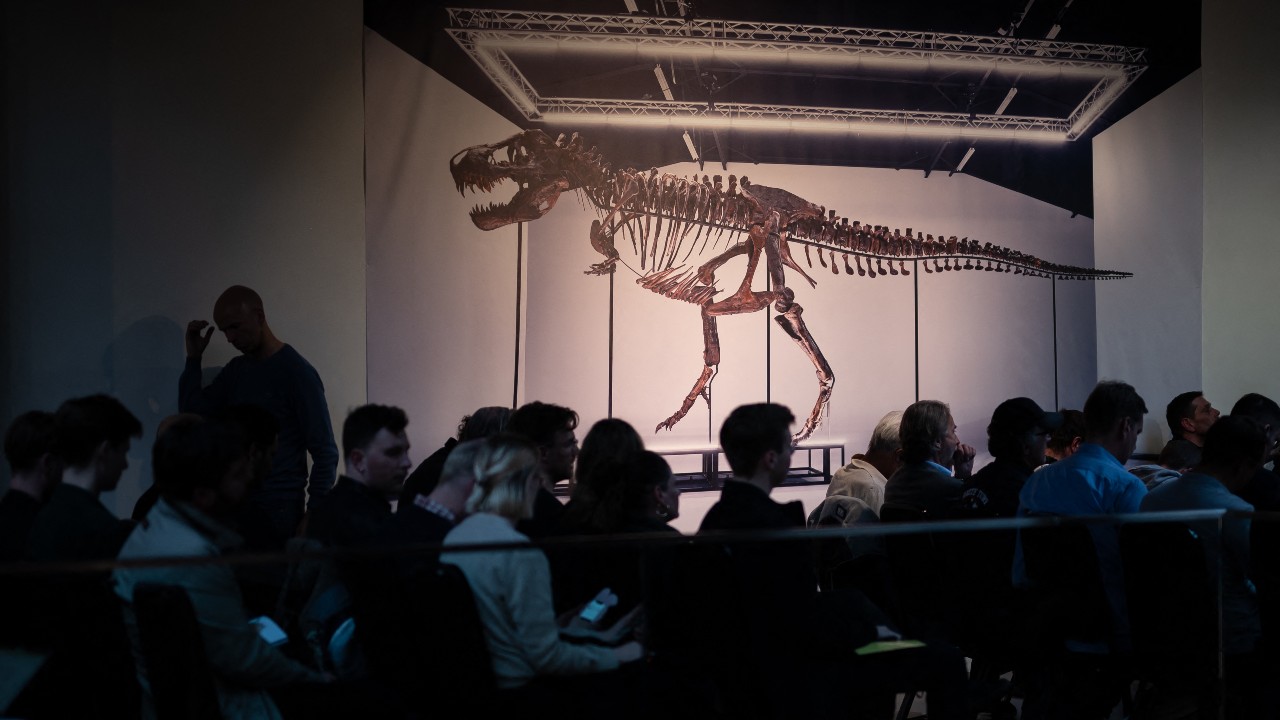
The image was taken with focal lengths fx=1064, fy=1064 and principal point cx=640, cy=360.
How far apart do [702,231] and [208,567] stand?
16.0 feet

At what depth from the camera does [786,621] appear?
2.76 metres

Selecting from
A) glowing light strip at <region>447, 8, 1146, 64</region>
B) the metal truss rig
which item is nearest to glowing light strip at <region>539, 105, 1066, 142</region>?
the metal truss rig

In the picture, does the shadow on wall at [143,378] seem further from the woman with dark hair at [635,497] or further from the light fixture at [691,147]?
the woman with dark hair at [635,497]

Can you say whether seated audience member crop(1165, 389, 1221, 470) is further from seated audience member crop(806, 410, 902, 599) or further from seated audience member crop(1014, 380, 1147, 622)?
seated audience member crop(1014, 380, 1147, 622)

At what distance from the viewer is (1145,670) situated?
335 cm

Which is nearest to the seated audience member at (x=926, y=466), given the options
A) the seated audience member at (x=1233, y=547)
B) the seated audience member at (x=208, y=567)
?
the seated audience member at (x=1233, y=547)

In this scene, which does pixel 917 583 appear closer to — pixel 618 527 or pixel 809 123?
pixel 618 527

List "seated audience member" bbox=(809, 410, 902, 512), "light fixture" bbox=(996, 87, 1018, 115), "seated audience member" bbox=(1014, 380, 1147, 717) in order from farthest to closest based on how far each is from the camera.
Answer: "light fixture" bbox=(996, 87, 1018, 115), "seated audience member" bbox=(809, 410, 902, 512), "seated audience member" bbox=(1014, 380, 1147, 717)

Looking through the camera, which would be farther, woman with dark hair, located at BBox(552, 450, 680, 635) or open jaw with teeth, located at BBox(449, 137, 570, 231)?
open jaw with teeth, located at BBox(449, 137, 570, 231)

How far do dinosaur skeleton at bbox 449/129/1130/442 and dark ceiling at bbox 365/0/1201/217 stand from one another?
178 millimetres

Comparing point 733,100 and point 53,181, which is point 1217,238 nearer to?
point 733,100

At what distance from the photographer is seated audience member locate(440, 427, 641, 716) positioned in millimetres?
2537

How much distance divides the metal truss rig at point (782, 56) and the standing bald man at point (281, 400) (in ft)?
7.79

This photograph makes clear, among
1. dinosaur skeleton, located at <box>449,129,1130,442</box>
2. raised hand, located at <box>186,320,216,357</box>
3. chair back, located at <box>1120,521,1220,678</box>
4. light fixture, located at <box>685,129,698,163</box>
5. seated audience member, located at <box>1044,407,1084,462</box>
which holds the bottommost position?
chair back, located at <box>1120,521,1220,678</box>
